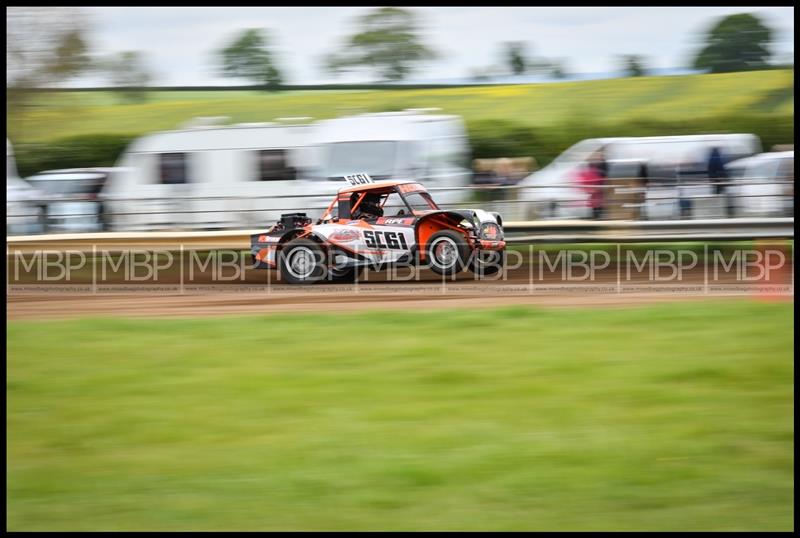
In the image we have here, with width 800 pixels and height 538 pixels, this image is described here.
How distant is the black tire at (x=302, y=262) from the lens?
38.2ft

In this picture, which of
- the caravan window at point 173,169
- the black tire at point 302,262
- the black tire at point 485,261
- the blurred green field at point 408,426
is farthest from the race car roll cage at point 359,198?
the caravan window at point 173,169

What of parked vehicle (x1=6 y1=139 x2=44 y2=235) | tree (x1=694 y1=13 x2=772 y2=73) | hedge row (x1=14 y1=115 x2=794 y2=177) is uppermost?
tree (x1=694 y1=13 x2=772 y2=73)

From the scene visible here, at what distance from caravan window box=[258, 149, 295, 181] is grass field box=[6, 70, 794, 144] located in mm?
8904

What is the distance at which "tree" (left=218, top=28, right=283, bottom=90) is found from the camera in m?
26.9

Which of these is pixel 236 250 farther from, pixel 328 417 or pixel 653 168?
pixel 328 417

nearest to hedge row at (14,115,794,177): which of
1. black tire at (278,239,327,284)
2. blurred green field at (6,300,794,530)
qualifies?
black tire at (278,239,327,284)

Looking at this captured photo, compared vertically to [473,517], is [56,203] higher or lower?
higher

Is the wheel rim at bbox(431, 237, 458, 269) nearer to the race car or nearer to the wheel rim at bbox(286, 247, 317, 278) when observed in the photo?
the race car

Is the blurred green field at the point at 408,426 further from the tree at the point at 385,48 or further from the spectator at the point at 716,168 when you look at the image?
the tree at the point at 385,48

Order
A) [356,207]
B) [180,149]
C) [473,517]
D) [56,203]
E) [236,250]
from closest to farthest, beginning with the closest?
[473,517] < [356,207] < [236,250] < [56,203] < [180,149]

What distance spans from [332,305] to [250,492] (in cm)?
560

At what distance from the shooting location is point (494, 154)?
2303 cm

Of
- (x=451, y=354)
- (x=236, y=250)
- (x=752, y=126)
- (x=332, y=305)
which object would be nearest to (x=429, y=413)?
(x=451, y=354)

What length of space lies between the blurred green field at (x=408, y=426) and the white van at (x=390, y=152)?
6.77 m
